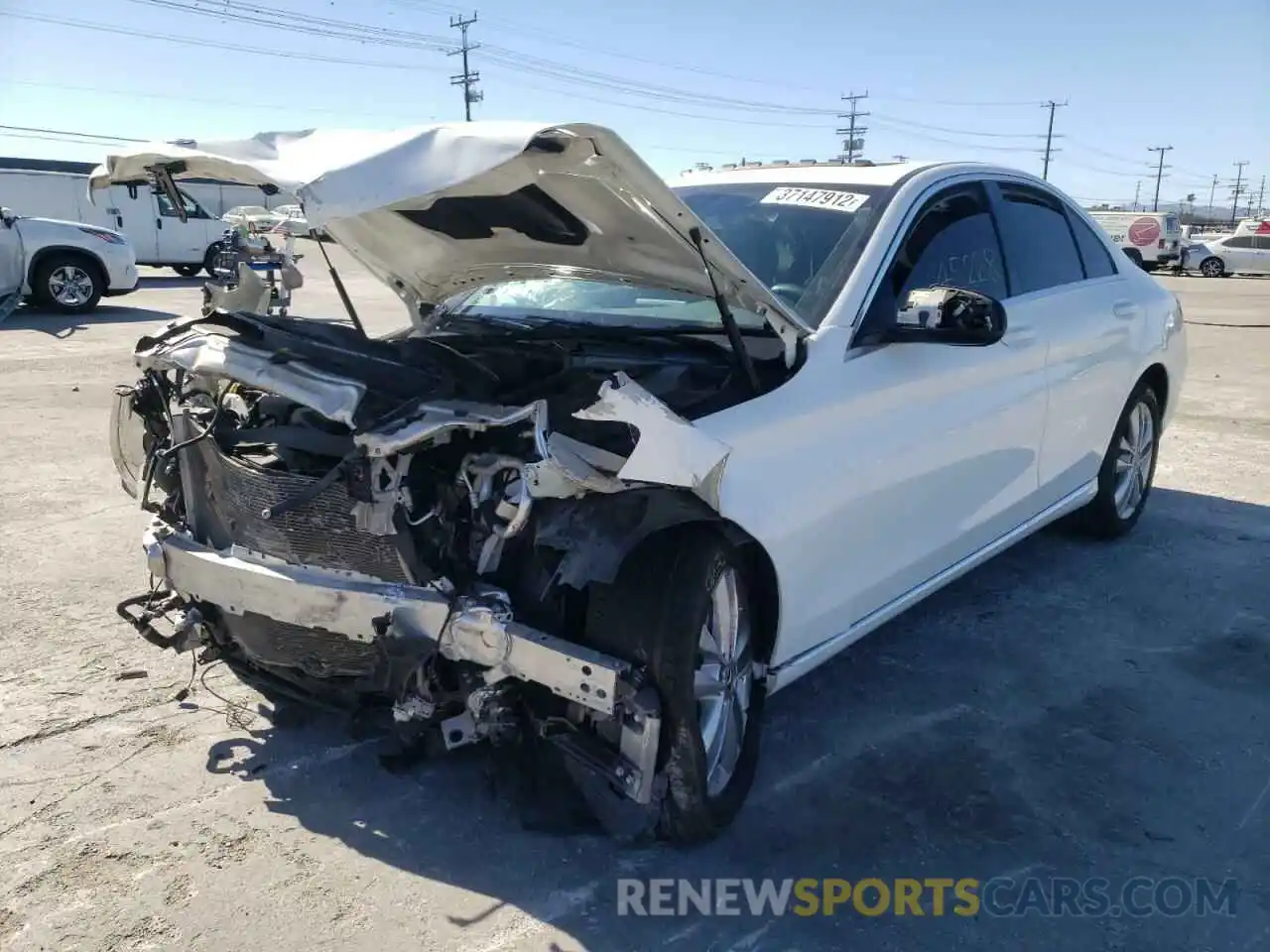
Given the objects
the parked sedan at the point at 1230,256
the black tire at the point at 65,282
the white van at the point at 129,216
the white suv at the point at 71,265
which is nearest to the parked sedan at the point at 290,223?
the white suv at the point at 71,265

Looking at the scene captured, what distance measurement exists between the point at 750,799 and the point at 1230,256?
1597 inches

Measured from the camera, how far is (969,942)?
2.54m

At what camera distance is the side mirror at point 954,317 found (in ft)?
10.6

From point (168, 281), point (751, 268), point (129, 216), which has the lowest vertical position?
point (168, 281)

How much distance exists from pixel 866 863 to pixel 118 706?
253cm

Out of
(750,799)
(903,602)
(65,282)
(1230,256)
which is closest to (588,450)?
(750,799)

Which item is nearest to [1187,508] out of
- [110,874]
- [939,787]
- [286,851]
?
[939,787]

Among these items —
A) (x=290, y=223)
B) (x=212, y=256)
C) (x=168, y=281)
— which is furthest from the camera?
(x=168, y=281)

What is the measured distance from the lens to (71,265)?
15.0m

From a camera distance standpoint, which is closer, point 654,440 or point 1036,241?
point 654,440

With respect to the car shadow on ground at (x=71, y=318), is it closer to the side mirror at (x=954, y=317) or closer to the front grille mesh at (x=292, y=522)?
the front grille mesh at (x=292, y=522)

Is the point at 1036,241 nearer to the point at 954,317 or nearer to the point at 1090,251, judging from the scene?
the point at 1090,251

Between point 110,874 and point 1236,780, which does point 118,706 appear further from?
point 1236,780

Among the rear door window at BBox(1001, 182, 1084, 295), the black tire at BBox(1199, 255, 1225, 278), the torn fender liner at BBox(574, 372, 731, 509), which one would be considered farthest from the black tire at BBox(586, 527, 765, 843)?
the black tire at BBox(1199, 255, 1225, 278)
